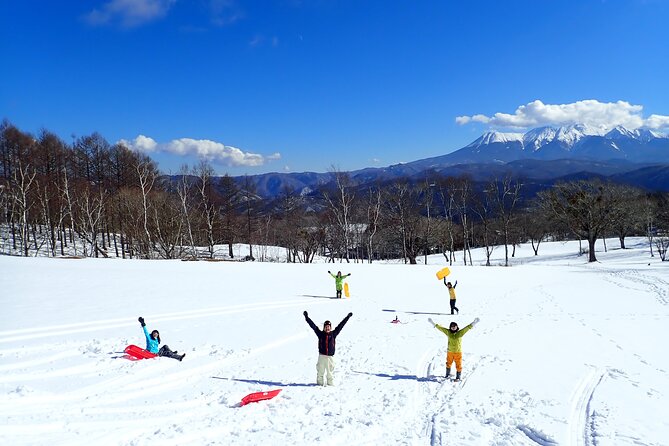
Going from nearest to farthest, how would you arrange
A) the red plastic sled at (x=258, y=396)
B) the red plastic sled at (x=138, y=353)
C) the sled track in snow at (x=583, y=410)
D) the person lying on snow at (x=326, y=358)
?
1. the sled track in snow at (x=583, y=410)
2. the red plastic sled at (x=258, y=396)
3. the person lying on snow at (x=326, y=358)
4. the red plastic sled at (x=138, y=353)

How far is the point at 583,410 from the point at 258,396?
23.3 ft

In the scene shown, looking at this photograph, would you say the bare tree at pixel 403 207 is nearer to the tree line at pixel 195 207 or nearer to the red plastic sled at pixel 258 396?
the tree line at pixel 195 207

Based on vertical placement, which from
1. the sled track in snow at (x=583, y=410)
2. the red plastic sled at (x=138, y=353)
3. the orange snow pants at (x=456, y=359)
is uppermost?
the red plastic sled at (x=138, y=353)

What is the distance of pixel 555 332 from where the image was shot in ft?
51.9

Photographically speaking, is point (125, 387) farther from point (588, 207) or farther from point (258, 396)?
point (588, 207)

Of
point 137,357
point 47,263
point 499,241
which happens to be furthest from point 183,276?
point 499,241

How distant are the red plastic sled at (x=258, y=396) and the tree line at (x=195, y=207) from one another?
31205 millimetres

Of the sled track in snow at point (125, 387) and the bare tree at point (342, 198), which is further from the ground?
the bare tree at point (342, 198)

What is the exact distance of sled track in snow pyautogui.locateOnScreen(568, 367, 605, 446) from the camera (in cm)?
703

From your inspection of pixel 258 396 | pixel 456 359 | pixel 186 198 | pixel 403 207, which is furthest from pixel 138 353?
pixel 403 207

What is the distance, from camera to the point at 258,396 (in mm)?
8688

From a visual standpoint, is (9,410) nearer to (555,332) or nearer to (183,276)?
(555,332)

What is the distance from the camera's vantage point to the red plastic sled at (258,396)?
8.53 metres

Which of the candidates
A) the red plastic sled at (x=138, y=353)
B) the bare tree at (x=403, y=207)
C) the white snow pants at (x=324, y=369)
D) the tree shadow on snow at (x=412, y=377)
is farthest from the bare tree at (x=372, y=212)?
the white snow pants at (x=324, y=369)
